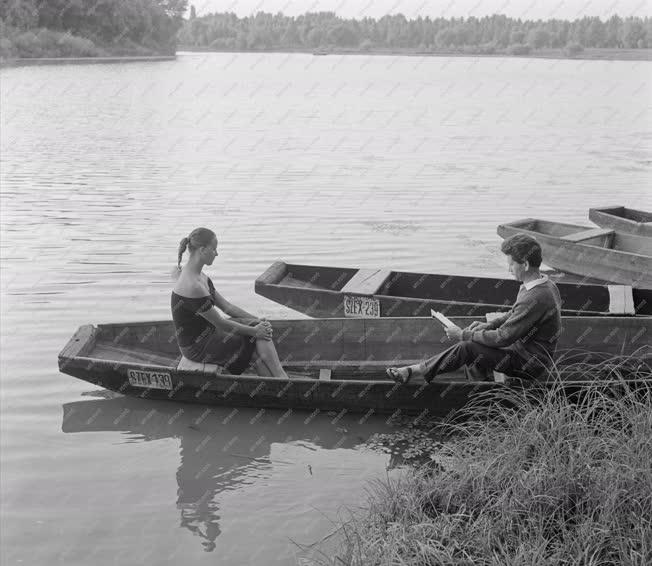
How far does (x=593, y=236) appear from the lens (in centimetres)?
1205

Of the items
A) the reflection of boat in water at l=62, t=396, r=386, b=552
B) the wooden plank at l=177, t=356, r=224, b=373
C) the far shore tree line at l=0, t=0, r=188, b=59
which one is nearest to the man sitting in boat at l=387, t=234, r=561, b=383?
the reflection of boat in water at l=62, t=396, r=386, b=552

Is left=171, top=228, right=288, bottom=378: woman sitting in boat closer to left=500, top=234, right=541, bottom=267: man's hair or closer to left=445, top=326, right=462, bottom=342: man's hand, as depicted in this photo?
left=445, top=326, right=462, bottom=342: man's hand

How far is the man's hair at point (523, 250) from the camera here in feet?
22.4

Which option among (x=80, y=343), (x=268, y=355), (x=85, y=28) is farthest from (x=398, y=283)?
(x=85, y=28)

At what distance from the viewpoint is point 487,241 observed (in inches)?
571

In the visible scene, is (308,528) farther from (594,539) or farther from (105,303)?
(105,303)

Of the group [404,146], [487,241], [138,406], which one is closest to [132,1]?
[404,146]

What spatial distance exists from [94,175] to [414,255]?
9694mm

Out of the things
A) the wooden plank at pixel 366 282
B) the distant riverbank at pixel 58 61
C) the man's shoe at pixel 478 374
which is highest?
the wooden plank at pixel 366 282

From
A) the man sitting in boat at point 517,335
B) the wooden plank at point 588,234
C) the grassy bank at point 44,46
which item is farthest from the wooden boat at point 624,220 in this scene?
the grassy bank at point 44,46

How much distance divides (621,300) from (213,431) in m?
4.15

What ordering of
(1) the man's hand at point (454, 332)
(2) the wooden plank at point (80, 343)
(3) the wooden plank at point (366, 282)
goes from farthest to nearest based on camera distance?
(3) the wooden plank at point (366, 282) < (2) the wooden plank at point (80, 343) < (1) the man's hand at point (454, 332)

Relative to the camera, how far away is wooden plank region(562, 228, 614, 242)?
11.9 metres

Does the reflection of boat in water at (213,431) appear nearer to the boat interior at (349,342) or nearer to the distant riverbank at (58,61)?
the boat interior at (349,342)
